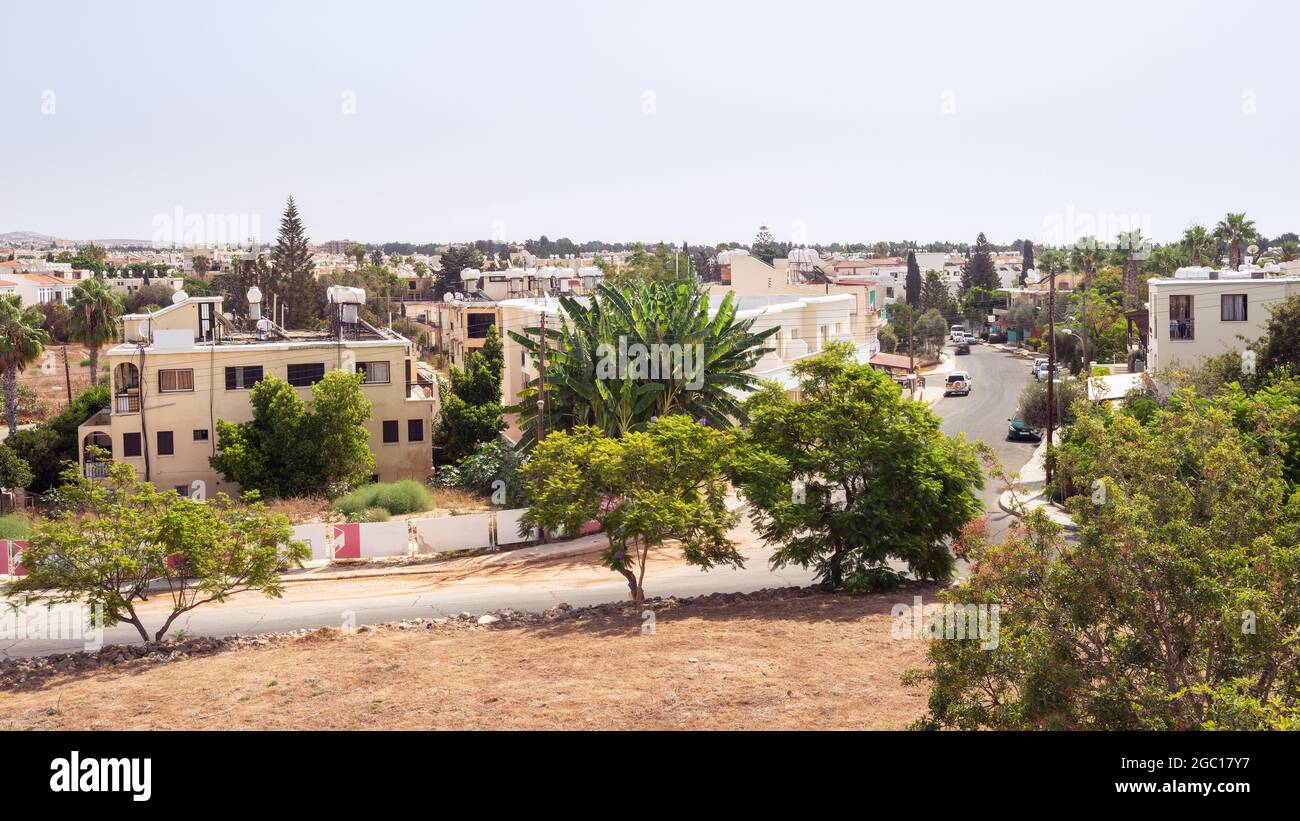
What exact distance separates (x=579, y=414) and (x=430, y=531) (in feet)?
21.2

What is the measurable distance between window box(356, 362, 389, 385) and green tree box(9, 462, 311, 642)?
24.1 metres

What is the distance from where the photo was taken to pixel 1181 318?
49.6 m

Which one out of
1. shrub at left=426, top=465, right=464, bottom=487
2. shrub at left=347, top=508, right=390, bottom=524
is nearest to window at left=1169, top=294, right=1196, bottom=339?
shrub at left=426, top=465, right=464, bottom=487

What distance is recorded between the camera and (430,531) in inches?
1492

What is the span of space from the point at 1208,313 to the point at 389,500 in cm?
3394

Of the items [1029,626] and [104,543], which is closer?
[1029,626]

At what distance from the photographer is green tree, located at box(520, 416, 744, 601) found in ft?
77.5

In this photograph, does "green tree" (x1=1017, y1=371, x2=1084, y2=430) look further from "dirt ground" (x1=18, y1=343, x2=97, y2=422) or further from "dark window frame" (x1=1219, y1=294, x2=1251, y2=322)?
"dirt ground" (x1=18, y1=343, x2=97, y2=422)

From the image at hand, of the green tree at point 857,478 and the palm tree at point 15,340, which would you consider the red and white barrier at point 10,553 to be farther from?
the green tree at point 857,478

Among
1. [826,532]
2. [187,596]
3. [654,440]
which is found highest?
[654,440]

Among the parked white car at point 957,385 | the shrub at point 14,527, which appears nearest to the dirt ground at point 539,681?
the shrub at point 14,527

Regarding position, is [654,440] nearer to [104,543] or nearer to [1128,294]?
[104,543]
